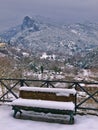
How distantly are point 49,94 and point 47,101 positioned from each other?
35 centimetres

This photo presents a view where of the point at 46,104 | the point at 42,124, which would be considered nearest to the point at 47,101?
the point at 46,104

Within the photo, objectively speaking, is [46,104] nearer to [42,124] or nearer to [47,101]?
[47,101]

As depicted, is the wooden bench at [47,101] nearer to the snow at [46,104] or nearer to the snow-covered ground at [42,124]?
the snow at [46,104]

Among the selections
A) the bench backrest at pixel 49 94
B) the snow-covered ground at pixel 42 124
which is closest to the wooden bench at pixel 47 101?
the bench backrest at pixel 49 94

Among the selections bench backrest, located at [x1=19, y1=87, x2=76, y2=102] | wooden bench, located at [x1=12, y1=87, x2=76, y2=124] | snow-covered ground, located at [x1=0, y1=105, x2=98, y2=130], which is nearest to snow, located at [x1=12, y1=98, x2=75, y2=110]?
wooden bench, located at [x1=12, y1=87, x2=76, y2=124]

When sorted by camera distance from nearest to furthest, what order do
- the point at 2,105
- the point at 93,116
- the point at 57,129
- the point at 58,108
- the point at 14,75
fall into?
the point at 57,129, the point at 58,108, the point at 93,116, the point at 2,105, the point at 14,75

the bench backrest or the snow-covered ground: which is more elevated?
the bench backrest

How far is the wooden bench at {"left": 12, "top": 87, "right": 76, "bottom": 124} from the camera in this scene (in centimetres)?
1033

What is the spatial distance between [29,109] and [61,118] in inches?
45.5

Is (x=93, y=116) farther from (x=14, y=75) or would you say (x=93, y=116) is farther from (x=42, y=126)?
(x=14, y=75)

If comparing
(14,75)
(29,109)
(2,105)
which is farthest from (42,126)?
(14,75)

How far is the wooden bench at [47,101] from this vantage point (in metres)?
10.3

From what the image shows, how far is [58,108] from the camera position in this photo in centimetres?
1029

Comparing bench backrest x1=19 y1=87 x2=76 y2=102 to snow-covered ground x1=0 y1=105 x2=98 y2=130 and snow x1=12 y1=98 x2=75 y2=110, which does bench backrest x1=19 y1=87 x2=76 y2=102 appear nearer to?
snow x1=12 y1=98 x2=75 y2=110
